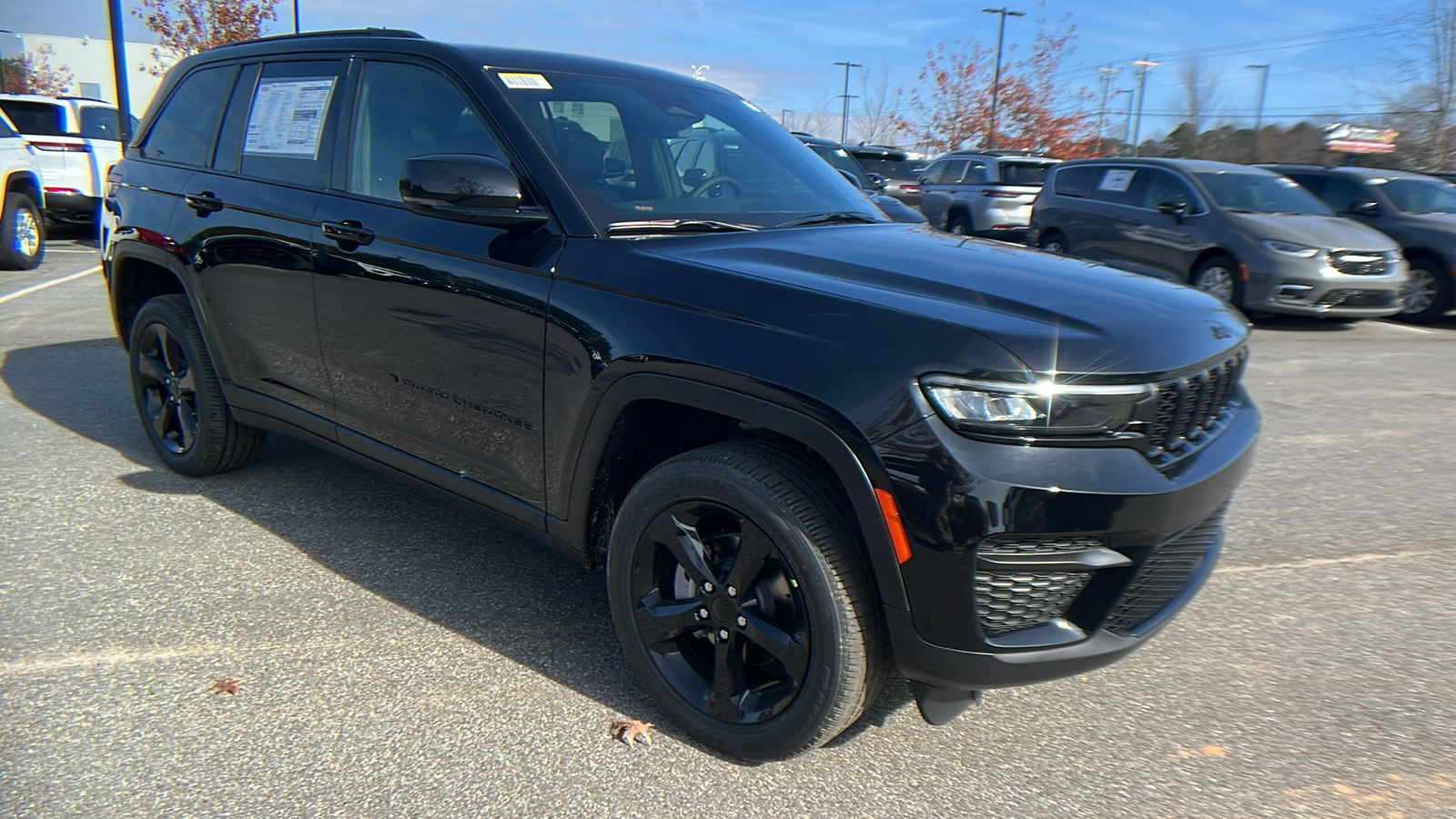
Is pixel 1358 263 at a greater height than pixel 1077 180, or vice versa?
pixel 1077 180

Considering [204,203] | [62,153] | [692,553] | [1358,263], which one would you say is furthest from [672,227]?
[62,153]

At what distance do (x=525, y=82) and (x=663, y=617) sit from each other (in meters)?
1.73

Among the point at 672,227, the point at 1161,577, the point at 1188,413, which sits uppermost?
the point at 672,227

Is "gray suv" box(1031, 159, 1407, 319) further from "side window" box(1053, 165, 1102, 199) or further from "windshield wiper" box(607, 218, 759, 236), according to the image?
"windshield wiper" box(607, 218, 759, 236)

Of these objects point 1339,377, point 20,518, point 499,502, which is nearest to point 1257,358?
point 1339,377

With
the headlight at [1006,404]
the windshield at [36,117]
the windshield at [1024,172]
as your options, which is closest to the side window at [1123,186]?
the windshield at [1024,172]

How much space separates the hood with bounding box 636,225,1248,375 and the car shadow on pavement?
3.61 ft

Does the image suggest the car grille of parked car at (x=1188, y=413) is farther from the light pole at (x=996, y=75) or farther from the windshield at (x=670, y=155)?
the light pole at (x=996, y=75)

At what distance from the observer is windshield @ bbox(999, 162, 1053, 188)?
15.7 meters

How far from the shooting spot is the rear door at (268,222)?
3.60 m

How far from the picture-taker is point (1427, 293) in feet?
36.1

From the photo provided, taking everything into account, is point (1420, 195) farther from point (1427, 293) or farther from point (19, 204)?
point (19, 204)

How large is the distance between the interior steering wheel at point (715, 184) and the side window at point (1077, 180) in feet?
32.2

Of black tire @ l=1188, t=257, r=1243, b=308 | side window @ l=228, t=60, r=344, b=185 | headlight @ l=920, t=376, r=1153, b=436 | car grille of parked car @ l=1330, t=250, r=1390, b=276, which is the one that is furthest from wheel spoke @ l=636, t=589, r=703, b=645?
car grille of parked car @ l=1330, t=250, r=1390, b=276
